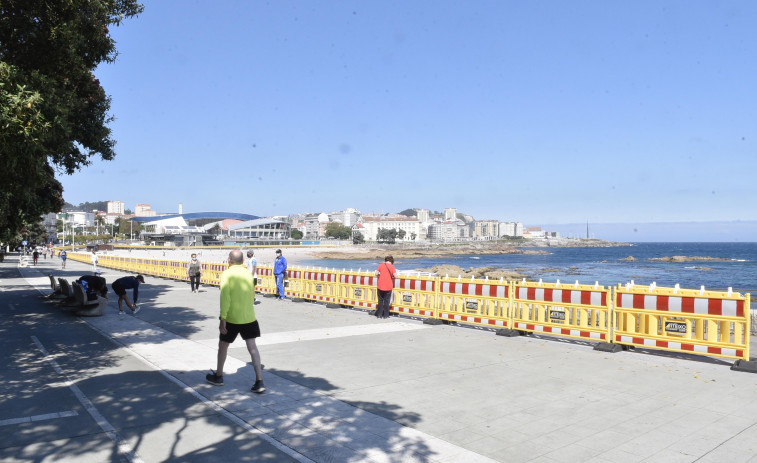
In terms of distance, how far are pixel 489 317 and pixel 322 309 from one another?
5.87 meters

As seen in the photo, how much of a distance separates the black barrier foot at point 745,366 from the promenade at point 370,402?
0.20 metres

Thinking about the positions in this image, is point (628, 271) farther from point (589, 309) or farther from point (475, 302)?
point (589, 309)

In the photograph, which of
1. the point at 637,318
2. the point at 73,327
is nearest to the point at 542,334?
the point at 637,318

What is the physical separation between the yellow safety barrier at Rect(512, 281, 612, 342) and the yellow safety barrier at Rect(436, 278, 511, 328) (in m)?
0.31

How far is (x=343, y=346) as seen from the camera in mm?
10047

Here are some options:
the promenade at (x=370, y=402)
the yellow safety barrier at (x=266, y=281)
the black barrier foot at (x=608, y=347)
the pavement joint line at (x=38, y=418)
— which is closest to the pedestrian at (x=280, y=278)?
the yellow safety barrier at (x=266, y=281)

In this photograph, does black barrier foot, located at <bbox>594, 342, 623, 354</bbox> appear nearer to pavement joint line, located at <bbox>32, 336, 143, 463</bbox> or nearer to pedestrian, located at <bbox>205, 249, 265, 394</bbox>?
pedestrian, located at <bbox>205, 249, 265, 394</bbox>

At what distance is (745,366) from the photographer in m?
8.04

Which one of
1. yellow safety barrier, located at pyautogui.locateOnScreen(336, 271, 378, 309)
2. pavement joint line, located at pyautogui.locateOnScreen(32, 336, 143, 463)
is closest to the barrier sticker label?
yellow safety barrier, located at pyautogui.locateOnScreen(336, 271, 378, 309)

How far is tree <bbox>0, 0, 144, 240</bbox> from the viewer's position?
7.67 m

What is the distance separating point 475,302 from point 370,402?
6592 mm

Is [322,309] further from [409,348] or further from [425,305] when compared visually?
[409,348]

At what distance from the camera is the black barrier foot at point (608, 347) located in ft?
31.5

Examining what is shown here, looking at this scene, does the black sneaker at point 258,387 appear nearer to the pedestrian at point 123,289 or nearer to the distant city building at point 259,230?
the pedestrian at point 123,289
